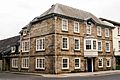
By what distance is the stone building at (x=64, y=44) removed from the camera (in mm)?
30531

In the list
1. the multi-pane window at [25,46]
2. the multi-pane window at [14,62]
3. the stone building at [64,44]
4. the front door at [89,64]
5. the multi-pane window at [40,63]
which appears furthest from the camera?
the multi-pane window at [14,62]

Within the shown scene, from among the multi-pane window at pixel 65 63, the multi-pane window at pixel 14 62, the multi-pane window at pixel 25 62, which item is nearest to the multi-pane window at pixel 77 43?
the multi-pane window at pixel 65 63

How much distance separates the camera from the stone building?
30.5m

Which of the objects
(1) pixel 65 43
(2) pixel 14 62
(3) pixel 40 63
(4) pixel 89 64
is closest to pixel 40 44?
(3) pixel 40 63

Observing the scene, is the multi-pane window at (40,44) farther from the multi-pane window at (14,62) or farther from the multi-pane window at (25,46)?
the multi-pane window at (14,62)

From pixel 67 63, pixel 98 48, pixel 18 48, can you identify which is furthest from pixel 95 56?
pixel 18 48

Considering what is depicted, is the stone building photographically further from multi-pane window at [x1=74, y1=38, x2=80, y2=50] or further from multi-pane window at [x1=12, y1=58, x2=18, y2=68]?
multi-pane window at [x1=12, y1=58, x2=18, y2=68]

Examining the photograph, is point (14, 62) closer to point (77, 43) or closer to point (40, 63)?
point (40, 63)

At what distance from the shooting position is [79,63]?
32.9 meters

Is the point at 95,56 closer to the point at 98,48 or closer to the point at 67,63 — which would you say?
the point at 98,48

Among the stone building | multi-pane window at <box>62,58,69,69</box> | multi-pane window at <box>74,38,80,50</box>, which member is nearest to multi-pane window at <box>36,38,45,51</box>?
the stone building

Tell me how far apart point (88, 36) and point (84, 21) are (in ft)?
8.07

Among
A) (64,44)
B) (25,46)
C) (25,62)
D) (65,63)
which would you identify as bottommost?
(25,62)

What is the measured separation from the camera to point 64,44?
3134 cm
